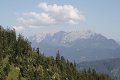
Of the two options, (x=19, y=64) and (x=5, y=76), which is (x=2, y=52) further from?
(x=5, y=76)

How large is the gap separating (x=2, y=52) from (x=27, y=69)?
67.6ft

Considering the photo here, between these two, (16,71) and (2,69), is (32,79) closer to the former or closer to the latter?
(16,71)

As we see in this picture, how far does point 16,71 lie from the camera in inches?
7470

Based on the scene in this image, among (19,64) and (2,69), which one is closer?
(2,69)

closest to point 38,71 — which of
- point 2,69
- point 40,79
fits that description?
point 40,79

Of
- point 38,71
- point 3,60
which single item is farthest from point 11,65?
point 38,71

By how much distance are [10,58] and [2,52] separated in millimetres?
6624

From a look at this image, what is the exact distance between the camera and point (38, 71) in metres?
199

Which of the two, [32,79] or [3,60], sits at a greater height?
[3,60]

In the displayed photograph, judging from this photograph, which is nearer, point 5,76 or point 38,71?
point 5,76

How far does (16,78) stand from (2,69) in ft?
35.3

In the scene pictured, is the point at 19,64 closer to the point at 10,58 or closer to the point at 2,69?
the point at 10,58

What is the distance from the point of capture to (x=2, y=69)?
573 feet

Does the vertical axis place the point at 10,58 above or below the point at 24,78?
above
